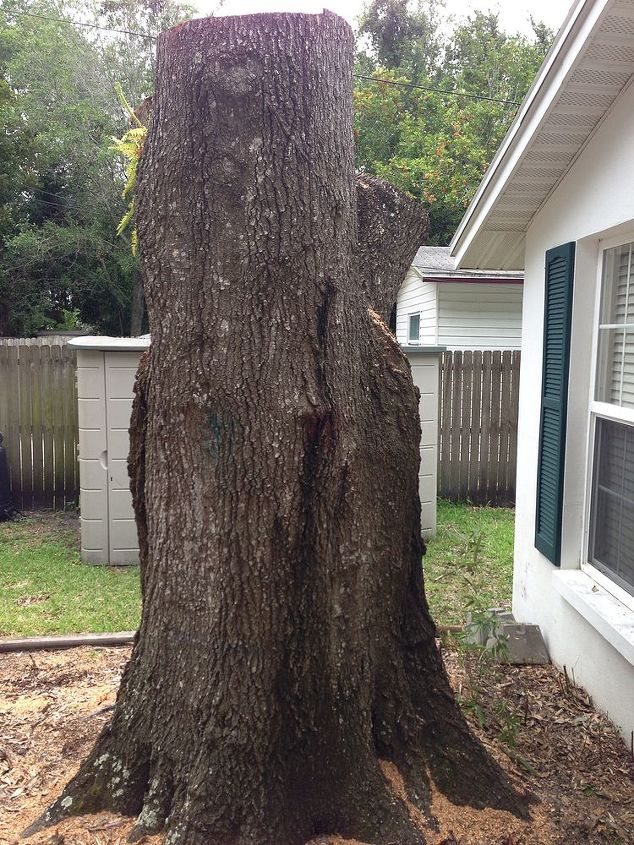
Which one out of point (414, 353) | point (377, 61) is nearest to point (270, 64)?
point (414, 353)

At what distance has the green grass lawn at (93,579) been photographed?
5.24 meters

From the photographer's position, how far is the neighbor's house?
3.55 meters

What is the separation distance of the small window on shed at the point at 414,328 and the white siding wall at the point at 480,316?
1623 millimetres

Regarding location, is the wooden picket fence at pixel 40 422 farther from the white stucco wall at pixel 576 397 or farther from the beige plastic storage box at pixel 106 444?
the white stucco wall at pixel 576 397

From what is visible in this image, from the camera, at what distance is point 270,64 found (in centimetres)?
238

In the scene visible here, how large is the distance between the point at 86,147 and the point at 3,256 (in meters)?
4.09

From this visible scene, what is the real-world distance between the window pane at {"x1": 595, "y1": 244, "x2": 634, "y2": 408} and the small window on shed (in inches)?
379

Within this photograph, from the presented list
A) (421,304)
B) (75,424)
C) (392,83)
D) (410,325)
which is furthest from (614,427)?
(392,83)

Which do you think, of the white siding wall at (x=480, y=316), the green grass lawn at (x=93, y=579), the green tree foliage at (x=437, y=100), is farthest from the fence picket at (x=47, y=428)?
the green tree foliage at (x=437, y=100)

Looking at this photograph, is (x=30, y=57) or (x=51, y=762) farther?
(x=30, y=57)

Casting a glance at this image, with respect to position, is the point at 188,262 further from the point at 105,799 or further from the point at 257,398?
the point at 105,799

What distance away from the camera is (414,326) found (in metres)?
14.2

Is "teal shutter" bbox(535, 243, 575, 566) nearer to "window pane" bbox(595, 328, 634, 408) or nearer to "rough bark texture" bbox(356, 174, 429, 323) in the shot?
"window pane" bbox(595, 328, 634, 408)

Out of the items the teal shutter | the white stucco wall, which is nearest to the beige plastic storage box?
the white stucco wall
